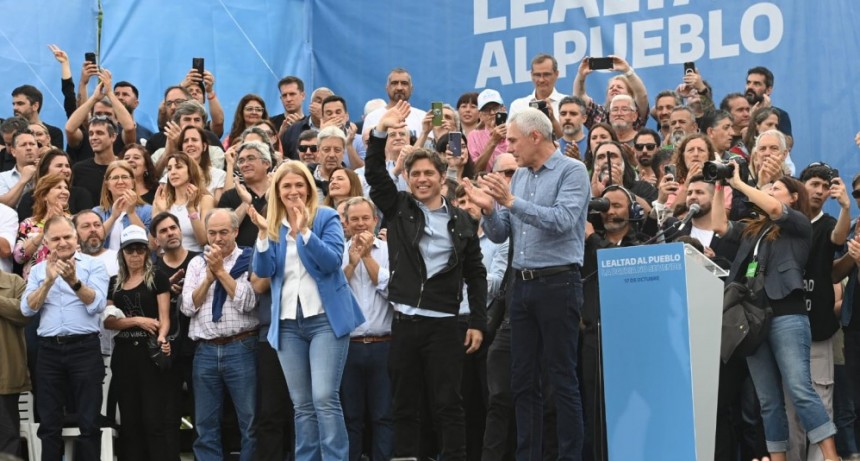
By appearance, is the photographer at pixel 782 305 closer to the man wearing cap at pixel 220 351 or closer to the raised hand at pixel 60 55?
the man wearing cap at pixel 220 351

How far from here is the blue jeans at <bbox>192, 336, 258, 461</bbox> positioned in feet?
30.5

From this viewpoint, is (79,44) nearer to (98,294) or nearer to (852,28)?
(98,294)

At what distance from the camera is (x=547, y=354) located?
7859 millimetres

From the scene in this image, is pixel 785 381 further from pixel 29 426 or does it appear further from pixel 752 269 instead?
pixel 29 426

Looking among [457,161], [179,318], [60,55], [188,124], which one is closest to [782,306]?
[457,161]

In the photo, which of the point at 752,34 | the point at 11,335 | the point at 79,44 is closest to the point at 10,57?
the point at 79,44

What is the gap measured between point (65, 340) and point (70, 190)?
177 cm

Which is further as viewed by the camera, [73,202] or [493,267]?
[73,202]

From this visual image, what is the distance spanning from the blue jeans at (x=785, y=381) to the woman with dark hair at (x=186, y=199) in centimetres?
389

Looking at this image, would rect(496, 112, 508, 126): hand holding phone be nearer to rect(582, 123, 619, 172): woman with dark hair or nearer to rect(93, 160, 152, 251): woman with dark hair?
rect(582, 123, 619, 172): woman with dark hair

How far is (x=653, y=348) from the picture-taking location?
728 centimetres

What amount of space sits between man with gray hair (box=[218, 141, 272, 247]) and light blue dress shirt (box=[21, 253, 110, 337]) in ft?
3.46

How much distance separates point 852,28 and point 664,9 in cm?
172

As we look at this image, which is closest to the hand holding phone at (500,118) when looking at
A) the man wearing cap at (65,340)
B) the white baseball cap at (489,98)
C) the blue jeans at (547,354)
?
the white baseball cap at (489,98)
